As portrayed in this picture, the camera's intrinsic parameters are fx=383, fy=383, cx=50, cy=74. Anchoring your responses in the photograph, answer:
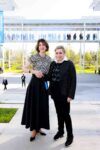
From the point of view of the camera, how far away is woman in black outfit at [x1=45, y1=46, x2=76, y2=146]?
19.0ft

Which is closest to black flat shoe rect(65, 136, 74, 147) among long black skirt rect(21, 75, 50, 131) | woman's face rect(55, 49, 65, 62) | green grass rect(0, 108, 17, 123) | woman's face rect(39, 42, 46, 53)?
long black skirt rect(21, 75, 50, 131)

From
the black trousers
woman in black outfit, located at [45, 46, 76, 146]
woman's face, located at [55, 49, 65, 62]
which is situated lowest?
the black trousers

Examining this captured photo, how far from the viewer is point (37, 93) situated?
241 inches

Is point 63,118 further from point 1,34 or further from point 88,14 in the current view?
point 88,14

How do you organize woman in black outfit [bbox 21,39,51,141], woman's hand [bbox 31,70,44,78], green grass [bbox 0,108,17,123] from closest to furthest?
woman's hand [bbox 31,70,44,78], woman in black outfit [bbox 21,39,51,141], green grass [bbox 0,108,17,123]

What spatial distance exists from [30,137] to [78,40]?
36.5m

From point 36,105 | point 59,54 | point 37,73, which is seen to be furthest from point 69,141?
point 59,54

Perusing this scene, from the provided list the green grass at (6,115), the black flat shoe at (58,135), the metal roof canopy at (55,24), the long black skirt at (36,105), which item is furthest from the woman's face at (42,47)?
the metal roof canopy at (55,24)

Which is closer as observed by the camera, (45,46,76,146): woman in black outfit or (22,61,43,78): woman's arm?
(45,46,76,146): woman in black outfit

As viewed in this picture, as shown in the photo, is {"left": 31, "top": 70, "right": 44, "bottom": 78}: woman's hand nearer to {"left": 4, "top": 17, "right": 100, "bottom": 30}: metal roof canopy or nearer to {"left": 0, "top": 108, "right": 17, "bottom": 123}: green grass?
{"left": 0, "top": 108, "right": 17, "bottom": 123}: green grass

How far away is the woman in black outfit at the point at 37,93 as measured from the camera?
6.13 meters

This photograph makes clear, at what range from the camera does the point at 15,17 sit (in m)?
42.7

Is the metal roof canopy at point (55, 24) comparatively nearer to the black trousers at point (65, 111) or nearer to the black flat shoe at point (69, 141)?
the black trousers at point (65, 111)

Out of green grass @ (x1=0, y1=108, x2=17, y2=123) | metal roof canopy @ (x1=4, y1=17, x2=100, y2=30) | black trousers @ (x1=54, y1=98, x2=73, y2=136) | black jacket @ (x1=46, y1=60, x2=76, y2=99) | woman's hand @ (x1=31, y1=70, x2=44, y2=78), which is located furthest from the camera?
metal roof canopy @ (x1=4, y1=17, x2=100, y2=30)
